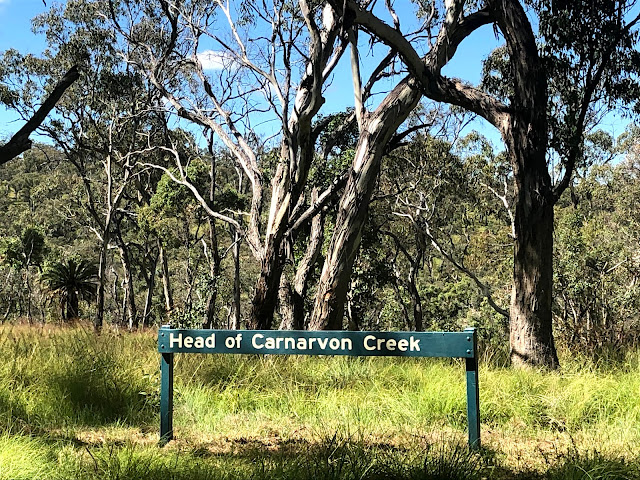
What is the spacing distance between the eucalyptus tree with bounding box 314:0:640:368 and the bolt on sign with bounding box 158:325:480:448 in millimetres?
3011

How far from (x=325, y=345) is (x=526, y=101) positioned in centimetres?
456

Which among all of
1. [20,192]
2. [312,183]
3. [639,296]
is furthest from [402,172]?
[20,192]

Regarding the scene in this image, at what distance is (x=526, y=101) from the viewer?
724 centimetres

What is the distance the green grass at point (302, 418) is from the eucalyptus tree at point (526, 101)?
0.93 meters

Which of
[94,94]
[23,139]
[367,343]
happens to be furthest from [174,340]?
[94,94]

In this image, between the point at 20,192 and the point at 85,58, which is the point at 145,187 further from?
the point at 20,192

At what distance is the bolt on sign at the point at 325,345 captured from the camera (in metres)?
3.96

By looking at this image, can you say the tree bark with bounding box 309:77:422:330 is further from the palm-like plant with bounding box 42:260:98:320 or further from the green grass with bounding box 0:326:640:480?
the palm-like plant with bounding box 42:260:98:320

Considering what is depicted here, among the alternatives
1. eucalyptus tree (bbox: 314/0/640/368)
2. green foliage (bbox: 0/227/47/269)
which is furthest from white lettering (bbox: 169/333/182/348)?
green foliage (bbox: 0/227/47/269)

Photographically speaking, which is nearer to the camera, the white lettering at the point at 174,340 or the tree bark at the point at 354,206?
the white lettering at the point at 174,340

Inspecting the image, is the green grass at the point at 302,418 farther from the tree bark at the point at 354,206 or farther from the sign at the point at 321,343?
the tree bark at the point at 354,206

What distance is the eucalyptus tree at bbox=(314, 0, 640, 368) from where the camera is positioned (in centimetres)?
701

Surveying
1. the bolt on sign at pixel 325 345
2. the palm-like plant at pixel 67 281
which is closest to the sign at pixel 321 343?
the bolt on sign at pixel 325 345

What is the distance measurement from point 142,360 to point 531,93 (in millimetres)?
5291
